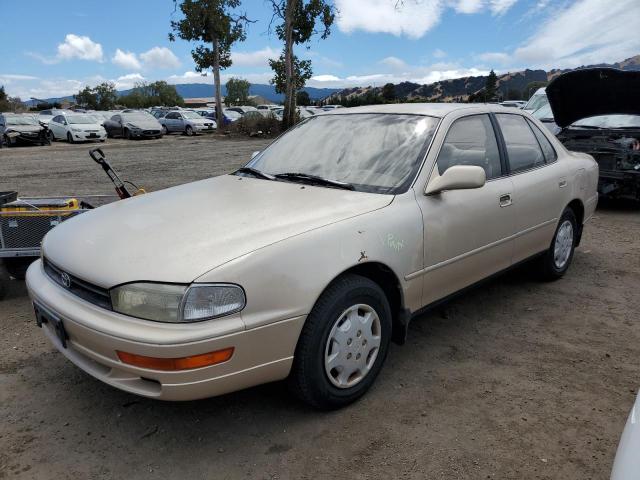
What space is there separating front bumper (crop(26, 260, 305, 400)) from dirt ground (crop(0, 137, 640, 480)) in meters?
0.38

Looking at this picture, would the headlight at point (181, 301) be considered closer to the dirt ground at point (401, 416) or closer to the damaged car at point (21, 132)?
the dirt ground at point (401, 416)

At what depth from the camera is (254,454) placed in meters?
2.43

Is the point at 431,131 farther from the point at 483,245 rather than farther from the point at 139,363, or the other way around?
the point at 139,363

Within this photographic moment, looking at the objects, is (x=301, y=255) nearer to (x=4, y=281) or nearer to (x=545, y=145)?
(x=545, y=145)

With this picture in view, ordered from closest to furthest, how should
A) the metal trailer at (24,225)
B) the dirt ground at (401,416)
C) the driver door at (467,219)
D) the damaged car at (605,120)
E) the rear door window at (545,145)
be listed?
the dirt ground at (401,416) → the driver door at (467,219) → the metal trailer at (24,225) → the rear door window at (545,145) → the damaged car at (605,120)

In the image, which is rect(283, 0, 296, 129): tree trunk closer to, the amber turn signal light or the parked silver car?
the parked silver car

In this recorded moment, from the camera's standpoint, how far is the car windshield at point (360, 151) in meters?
3.12

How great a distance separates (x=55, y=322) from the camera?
255 cm

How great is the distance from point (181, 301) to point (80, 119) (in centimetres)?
2514

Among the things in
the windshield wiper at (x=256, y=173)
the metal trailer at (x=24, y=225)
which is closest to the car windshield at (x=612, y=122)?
the windshield wiper at (x=256, y=173)

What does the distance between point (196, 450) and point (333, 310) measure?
36.8 inches

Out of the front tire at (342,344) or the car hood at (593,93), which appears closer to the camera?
the front tire at (342,344)

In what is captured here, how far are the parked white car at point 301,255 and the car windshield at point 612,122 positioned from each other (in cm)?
435

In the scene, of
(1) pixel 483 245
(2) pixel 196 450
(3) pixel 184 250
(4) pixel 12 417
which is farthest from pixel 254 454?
(1) pixel 483 245
